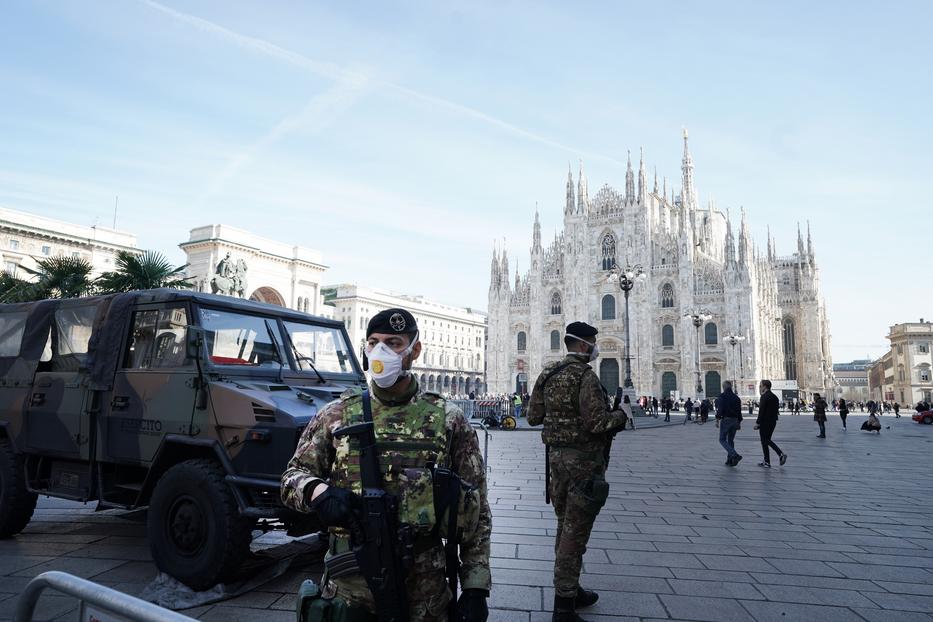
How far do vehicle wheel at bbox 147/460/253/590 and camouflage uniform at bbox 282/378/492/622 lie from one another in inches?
78.0

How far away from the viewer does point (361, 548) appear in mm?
2057

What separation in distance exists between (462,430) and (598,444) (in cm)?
172

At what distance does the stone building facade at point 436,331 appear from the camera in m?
79.6

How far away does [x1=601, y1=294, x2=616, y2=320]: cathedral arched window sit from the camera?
167 ft

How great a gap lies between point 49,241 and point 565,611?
52490 millimetres

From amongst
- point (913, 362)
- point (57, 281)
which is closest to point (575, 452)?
point (57, 281)

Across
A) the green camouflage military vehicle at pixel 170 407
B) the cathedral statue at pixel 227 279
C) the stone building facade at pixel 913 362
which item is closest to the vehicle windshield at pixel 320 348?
the green camouflage military vehicle at pixel 170 407

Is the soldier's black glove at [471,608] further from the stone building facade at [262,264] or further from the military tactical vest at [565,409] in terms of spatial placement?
the stone building facade at [262,264]

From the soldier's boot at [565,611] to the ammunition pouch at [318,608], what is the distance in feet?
6.22

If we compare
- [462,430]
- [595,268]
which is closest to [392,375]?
[462,430]

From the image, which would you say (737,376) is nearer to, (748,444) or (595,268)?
(595,268)

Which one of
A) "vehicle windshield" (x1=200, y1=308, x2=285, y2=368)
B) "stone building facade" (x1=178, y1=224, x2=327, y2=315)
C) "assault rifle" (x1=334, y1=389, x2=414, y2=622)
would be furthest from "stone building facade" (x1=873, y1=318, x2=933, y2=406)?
"assault rifle" (x1=334, y1=389, x2=414, y2=622)

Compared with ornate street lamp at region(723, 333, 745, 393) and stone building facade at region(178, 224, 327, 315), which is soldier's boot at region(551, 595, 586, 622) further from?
stone building facade at region(178, 224, 327, 315)

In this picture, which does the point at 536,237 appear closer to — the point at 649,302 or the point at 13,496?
the point at 649,302
